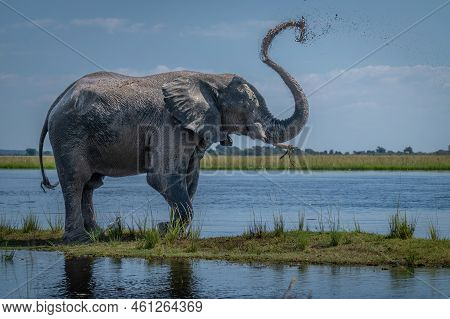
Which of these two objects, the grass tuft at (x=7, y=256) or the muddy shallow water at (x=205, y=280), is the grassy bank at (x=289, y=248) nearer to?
the muddy shallow water at (x=205, y=280)

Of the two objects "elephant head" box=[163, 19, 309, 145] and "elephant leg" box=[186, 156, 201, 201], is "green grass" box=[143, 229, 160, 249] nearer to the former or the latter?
"elephant leg" box=[186, 156, 201, 201]

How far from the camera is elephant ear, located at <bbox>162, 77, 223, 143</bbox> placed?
46.2ft

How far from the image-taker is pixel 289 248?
12266mm

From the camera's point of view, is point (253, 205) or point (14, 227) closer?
point (14, 227)

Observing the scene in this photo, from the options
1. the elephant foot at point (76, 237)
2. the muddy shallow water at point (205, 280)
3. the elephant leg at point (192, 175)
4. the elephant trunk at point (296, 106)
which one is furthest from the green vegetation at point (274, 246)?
the elephant trunk at point (296, 106)

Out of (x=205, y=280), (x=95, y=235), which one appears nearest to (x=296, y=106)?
(x=95, y=235)

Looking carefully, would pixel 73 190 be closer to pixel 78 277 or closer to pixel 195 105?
pixel 195 105

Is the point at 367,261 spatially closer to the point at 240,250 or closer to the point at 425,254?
the point at 425,254

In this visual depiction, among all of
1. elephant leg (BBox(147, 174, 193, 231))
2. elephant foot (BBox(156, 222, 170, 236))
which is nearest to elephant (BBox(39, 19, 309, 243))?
elephant leg (BBox(147, 174, 193, 231))

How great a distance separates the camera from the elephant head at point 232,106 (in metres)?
14.2

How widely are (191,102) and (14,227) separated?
175 inches

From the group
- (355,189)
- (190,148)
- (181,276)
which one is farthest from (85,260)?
(355,189)

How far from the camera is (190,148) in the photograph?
14.2 m

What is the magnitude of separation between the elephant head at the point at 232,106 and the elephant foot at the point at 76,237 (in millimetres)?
2438
